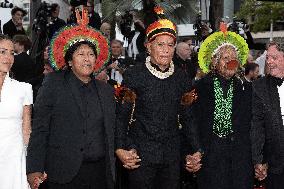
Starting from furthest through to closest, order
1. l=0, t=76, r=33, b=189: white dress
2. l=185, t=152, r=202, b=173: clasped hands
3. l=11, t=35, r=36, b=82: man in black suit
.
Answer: l=11, t=35, r=36, b=82: man in black suit
l=185, t=152, r=202, b=173: clasped hands
l=0, t=76, r=33, b=189: white dress

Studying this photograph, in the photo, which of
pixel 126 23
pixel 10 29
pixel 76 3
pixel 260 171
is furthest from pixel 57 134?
pixel 126 23

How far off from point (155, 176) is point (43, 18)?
19.6ft

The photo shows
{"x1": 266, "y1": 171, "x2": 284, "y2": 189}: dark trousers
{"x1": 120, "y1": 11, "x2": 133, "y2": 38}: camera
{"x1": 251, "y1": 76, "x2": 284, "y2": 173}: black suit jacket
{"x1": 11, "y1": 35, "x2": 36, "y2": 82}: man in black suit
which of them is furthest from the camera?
{"x1": 120, "y1": 11, "x2": 133, "y2": 38}: camera

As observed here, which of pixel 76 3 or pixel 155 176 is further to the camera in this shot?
pixel 76 3

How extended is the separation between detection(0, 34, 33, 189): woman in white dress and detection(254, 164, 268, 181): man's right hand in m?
2.45

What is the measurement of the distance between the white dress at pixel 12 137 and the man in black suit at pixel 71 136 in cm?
42

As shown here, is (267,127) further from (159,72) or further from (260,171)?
(159,72)

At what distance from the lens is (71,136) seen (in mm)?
4848

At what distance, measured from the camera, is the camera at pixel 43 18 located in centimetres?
1029

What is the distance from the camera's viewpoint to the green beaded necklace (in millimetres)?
5621

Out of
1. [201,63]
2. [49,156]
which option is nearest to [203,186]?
[201,63]

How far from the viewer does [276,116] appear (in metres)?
5.77

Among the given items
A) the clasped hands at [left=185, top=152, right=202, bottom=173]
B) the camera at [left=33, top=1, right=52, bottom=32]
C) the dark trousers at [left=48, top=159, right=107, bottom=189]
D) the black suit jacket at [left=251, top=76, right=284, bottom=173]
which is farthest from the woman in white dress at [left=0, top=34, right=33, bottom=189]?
the camera at [left=33, top=1, right=52, bottom=32]

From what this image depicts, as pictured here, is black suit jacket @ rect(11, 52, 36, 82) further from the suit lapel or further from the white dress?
the suit lapel
